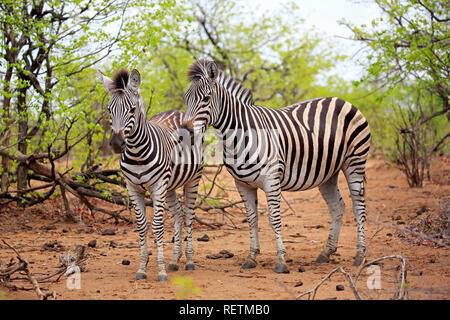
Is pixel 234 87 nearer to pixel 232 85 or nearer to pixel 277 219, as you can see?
pixel 232 85

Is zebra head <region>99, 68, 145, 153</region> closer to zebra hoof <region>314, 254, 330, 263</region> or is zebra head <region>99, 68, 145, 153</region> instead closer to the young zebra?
the young zebra

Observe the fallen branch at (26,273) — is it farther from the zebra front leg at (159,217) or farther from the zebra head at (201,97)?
the zebra head at (201,97)

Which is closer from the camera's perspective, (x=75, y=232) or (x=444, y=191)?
(x=75, y=232)

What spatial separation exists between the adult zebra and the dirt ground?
1.66ft

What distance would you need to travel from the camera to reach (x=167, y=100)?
1738cm

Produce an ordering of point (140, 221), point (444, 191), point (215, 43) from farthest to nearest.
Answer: point (215, 43), point (444, 191), point (140, 221)

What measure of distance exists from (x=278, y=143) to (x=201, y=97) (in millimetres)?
1237

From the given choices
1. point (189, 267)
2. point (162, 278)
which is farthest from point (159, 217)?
point (189, 267)

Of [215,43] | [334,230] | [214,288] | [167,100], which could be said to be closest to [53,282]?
[214,288]

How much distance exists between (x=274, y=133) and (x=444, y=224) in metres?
3.15

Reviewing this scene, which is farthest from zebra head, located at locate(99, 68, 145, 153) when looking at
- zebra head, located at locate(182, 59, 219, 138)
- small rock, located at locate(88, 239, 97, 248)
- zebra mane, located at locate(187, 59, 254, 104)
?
small rock, located at locate(88, 239, 97, 248)

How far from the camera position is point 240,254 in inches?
281
